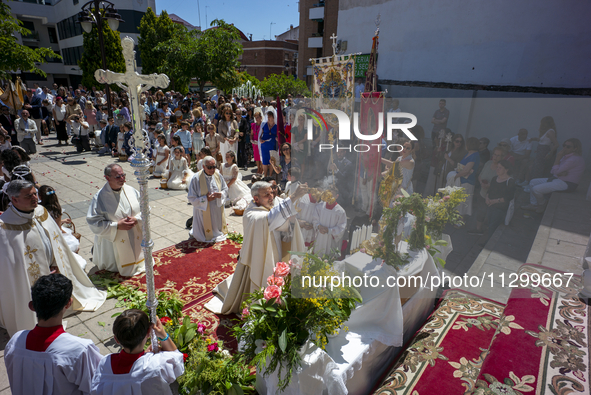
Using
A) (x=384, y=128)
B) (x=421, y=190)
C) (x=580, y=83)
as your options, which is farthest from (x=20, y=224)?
(x=580, y=83)

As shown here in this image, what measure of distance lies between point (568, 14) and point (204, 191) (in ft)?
18.6

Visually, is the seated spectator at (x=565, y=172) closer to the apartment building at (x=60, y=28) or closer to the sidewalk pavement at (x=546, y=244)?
the sidewalk pavement at (x=546, y=244)

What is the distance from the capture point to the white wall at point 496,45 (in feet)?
10.5

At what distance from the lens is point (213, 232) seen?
644 cm

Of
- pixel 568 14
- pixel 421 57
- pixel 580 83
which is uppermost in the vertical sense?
pixel 568 14

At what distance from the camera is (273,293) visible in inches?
109

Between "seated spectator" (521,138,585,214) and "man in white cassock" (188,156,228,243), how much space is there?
4.94 meters

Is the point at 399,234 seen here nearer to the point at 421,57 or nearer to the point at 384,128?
the point at 384,128

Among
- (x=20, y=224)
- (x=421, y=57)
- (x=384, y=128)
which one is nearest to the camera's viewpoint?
(x=384, y=128)

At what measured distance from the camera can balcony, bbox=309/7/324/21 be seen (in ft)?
96.5

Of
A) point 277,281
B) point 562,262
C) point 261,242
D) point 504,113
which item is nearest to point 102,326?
point 261,242

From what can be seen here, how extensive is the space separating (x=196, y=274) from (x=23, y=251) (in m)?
2.23

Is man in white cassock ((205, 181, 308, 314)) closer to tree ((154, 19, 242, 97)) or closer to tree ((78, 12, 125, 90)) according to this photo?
tree ((154, 19, 242, 97))

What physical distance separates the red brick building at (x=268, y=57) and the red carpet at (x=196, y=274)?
1697 inches
